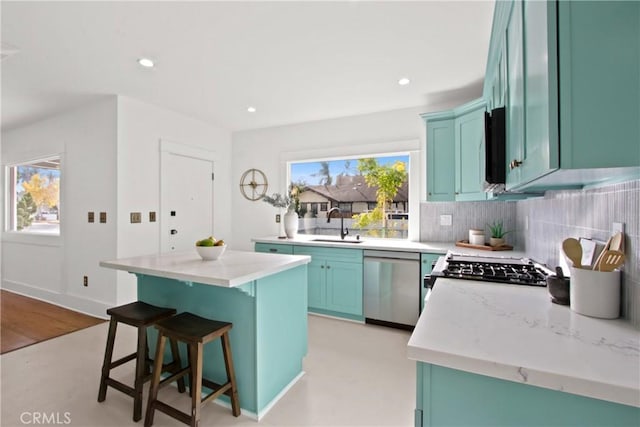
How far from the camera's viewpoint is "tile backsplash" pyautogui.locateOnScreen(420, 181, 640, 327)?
97cm

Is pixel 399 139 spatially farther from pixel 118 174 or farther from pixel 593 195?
pixel 118 174

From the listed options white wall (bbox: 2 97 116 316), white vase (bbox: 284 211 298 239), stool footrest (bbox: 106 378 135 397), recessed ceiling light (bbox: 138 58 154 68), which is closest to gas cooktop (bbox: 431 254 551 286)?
stool footrest (bbox: 106 378 135 397)

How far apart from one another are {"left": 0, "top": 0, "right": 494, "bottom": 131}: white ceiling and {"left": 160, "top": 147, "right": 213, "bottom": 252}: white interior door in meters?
0.81

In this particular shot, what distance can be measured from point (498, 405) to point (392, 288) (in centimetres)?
237

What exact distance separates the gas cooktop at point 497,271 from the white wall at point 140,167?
10.9ft

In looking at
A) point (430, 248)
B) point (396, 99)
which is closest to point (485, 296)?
point (430, 248)

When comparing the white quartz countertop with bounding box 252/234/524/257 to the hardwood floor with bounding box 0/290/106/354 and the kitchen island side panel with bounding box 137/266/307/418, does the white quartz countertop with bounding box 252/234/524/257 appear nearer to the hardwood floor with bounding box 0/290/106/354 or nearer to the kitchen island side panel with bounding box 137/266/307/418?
the kitchen island side panel with bounding box 137/266/307/418

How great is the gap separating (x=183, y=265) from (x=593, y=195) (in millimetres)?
2185

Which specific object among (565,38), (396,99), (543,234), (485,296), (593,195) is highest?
(396,99)

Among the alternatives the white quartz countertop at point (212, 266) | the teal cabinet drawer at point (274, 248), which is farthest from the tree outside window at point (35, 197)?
the white quartz countertop at point (212, 266)

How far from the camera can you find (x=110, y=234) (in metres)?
3.35

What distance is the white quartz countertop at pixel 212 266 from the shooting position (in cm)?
162

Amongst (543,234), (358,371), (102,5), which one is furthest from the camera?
(358,371)

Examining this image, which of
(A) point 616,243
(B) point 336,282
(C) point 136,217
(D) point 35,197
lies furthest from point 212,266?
(D) point 35,197
